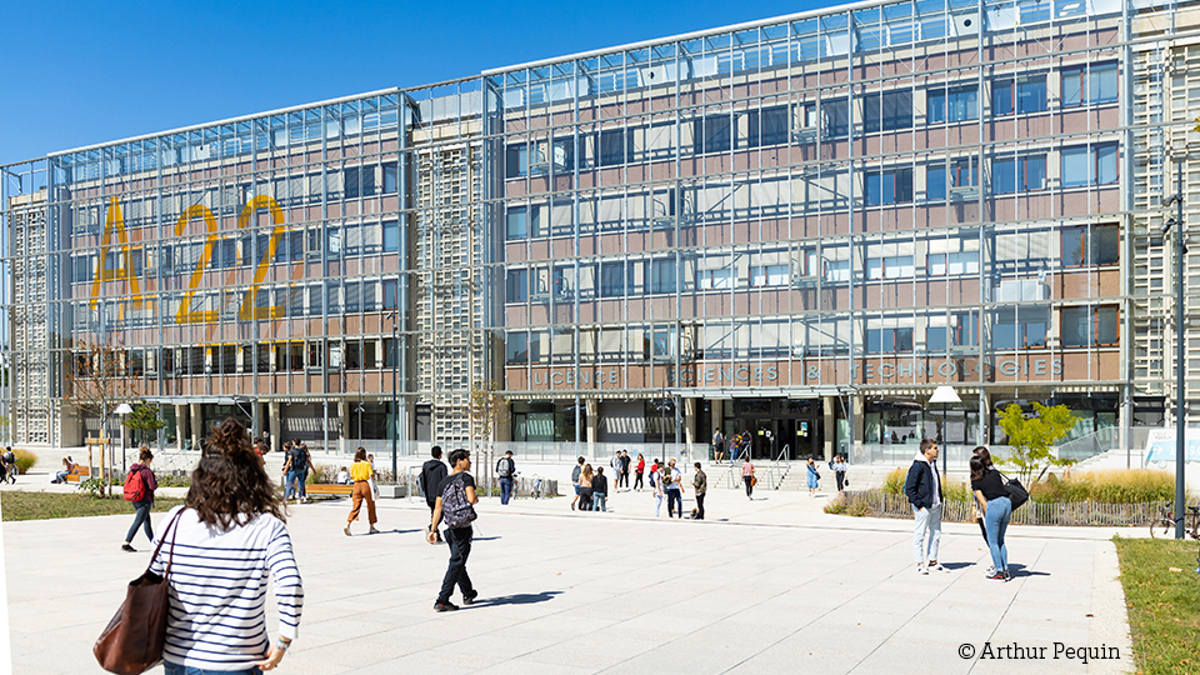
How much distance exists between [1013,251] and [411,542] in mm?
34020

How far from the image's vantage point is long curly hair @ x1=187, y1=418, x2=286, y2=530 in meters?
4.87

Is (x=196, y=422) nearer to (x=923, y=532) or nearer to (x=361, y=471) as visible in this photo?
(x=361, y=471)

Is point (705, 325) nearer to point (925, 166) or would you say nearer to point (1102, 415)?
point (925, 166)

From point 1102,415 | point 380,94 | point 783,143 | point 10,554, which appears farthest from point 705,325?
point 10,554

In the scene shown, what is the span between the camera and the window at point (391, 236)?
60.2 meters

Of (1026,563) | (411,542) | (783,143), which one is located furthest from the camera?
(783,143)

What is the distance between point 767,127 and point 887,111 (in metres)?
5.49

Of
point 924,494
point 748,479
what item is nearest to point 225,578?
point 924,494

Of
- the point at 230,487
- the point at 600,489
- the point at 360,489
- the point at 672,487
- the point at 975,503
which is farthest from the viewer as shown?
the point at 600,489

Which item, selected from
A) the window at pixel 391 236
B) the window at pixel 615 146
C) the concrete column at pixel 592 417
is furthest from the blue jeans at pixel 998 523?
the window at pixel 391 236

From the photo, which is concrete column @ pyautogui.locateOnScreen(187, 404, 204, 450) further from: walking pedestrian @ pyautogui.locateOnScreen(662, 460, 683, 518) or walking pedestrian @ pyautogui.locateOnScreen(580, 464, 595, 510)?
walking pedestrian @ pyautogui.locateOnScreen(662, 460, 683, 518)

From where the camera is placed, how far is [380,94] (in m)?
60.6

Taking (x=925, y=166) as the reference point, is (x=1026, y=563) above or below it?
below

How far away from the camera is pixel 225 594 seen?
15.6 feet
